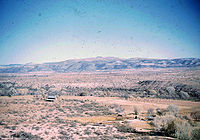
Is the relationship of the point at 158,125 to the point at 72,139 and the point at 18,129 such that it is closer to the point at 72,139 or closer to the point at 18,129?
the point at 72,139

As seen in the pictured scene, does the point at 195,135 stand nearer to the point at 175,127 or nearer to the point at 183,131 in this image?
the point at 183,131

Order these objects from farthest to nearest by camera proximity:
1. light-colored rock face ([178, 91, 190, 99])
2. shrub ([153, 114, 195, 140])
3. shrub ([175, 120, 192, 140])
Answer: light-colored rock face ([178, 91, 190, 99]) → shrub ([153, 114, 195, 140]) → shrub ([175, 120, 192, 140])

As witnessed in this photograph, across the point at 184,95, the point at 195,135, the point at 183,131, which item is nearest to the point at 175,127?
the point at 183,131

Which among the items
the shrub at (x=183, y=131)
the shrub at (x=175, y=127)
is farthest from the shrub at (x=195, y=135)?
the shrub at (x=183, y=131)

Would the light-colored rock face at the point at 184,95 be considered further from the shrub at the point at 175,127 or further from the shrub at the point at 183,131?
the shrub at the point at 183,131

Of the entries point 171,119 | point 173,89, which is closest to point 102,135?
point 171,119

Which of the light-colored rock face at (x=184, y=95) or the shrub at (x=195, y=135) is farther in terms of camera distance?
the light-colored rock face at (x=184, y=95)

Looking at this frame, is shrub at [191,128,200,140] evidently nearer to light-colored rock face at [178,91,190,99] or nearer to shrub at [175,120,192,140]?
shrub at [175,120,192,140]

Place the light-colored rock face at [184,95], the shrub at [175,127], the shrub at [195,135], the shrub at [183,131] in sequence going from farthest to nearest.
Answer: the light-colored rock face at [184,95]
the shrub at [175,127]
the shrub at [183,131]
the shrub at [195,135]

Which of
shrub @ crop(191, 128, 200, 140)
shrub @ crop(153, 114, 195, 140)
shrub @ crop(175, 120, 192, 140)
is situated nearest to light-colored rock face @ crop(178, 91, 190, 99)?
shrub @ crop(153, 114, 195, 140)

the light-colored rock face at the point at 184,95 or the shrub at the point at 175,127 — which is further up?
the shrub at the point at 175,127

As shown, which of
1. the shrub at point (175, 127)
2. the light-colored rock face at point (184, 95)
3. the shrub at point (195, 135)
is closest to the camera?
the shrub at point (195, 135)
